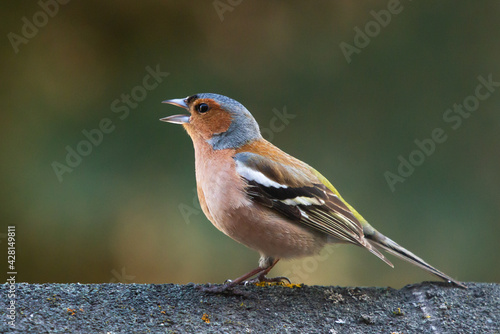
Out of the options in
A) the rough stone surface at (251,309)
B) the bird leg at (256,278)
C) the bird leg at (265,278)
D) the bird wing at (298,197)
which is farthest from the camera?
the bird leg at (265,278)

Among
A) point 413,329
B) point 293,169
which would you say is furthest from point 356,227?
point 413,329

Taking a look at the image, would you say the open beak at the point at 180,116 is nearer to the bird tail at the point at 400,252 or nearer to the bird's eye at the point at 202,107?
the bird's eye at the point at 202,107

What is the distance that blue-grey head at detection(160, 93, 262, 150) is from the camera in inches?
155

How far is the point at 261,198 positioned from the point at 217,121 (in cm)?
72

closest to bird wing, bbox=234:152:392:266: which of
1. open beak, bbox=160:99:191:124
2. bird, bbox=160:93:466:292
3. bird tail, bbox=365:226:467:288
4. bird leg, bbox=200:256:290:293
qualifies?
bird, bbox=160:93:466:292

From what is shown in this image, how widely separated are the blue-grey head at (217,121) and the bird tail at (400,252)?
42.3 inches

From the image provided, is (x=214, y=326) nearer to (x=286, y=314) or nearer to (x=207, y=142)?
(x=286, y=314)

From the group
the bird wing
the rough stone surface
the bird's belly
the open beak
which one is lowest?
the rough stone surface

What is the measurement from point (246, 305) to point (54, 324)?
1.05 meters

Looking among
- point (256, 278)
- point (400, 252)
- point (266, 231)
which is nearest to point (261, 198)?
point (266, 231)

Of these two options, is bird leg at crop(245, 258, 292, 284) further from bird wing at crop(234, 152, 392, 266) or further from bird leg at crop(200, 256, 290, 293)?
bird wing at crop(234, 152, 392, 266)

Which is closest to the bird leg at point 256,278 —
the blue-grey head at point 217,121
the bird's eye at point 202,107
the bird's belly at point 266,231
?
the bird's belly at point 266,231

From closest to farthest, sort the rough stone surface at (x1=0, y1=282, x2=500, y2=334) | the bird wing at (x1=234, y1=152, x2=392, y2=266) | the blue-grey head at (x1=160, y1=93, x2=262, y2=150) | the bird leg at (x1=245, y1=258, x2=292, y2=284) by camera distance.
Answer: the rough stone surface at (x1=0, y1=282, x2=500, y2=334), the bird wing at (x1=234, y1=152, x2=392, y2=266), the bird leg at (x1=245, y1=258, x2=292, y2=284), the blue-grey head at (x1=160, y1=93, x2=262, y2=150)

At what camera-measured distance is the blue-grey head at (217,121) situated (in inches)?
155
